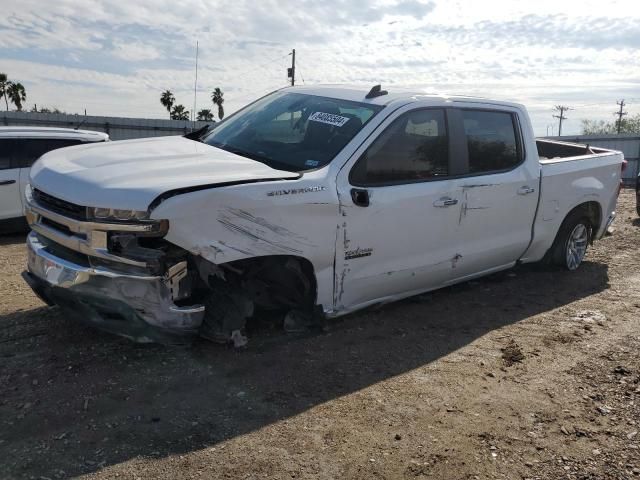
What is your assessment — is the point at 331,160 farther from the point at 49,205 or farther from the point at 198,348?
the point at 49,205

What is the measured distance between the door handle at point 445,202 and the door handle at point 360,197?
74cm

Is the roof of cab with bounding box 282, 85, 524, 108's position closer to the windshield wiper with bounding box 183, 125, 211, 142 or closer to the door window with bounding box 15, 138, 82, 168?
the windshield wiper with bounding box 183, 125, 211, 142

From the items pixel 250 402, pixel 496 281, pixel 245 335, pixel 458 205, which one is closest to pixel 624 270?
pixel 496 281

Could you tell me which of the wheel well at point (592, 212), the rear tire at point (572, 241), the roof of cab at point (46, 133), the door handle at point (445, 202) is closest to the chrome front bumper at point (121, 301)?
the door handle at point (445, 202)

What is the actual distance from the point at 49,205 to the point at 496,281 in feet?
14.6

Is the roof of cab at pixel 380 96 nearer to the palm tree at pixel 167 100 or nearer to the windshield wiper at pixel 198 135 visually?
the windshield wiper at pixel 198 135

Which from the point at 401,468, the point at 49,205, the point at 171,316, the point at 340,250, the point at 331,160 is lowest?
the point at 401,468

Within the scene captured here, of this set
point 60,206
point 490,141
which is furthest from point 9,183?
point 490,141

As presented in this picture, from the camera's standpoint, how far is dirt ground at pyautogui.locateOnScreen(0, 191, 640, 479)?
3.11 metres

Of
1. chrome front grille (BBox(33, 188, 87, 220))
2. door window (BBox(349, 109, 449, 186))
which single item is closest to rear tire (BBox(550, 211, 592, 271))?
door window (BBox(349, 109, 449, 186))

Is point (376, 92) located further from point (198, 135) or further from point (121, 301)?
point (121, 301)

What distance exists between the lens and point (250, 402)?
12.1 ft

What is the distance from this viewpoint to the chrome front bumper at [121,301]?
375cm

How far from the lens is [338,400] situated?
3.76 meters
